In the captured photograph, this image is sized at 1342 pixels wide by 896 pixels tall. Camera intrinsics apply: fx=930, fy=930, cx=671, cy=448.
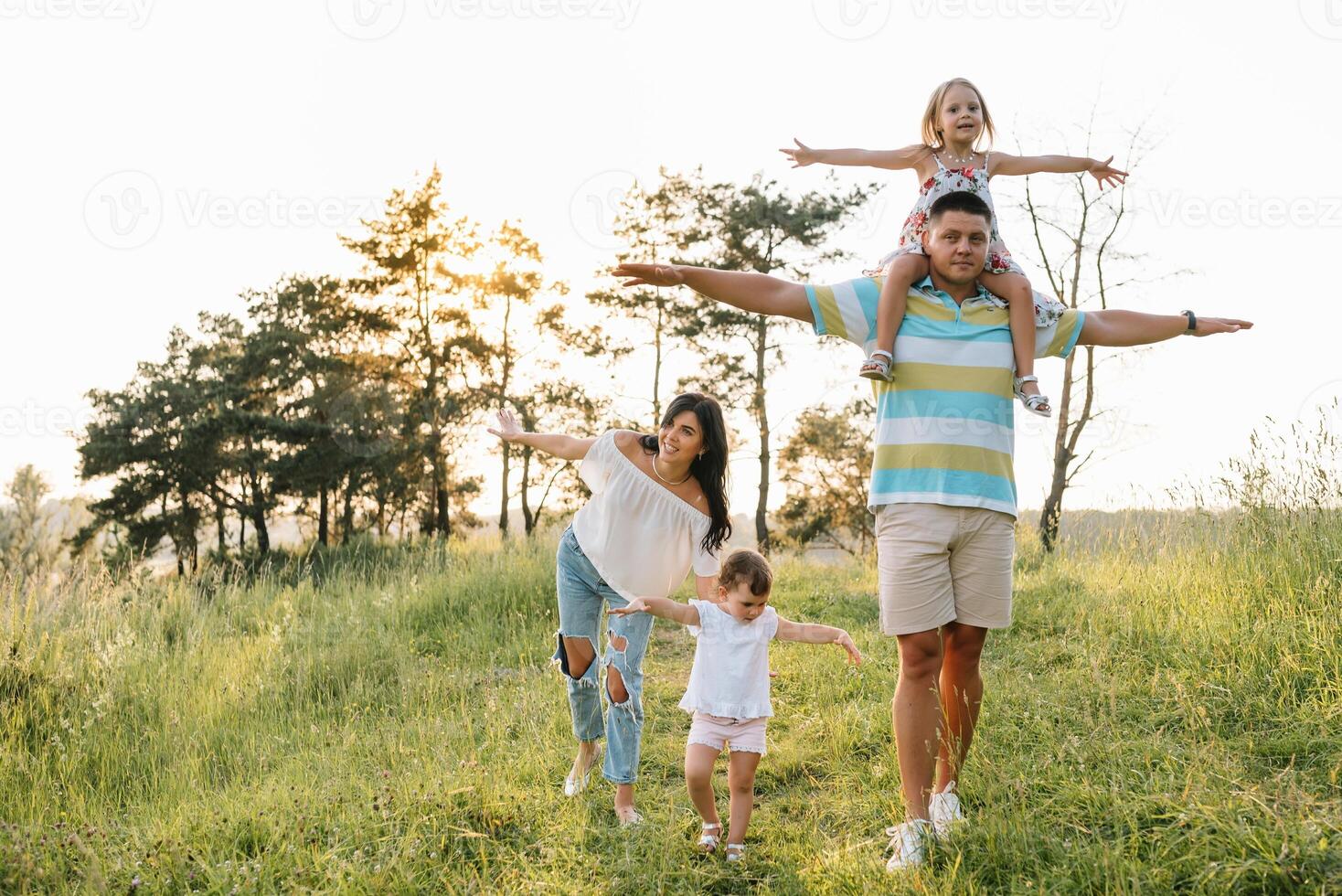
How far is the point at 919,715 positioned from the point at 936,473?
84 centimetres

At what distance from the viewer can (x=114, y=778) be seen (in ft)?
16.1

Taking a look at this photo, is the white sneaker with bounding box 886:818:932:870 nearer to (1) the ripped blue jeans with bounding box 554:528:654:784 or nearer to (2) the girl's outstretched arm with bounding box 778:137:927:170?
(1) the ripped blue jeans with bounding box 554:528:654:784

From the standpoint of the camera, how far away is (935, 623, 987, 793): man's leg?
3295mm

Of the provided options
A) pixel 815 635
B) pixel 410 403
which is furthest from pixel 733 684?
pixel 410 403

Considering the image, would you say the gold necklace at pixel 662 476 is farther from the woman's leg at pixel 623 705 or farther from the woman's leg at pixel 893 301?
the woman's leg at pixel 893 301

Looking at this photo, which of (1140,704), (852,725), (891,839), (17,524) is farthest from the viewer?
(17,524)

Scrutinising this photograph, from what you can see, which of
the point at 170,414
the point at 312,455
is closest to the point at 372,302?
the point at 312,455

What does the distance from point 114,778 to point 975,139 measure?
17.7ft

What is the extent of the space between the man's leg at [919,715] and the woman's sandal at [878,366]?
892 mm

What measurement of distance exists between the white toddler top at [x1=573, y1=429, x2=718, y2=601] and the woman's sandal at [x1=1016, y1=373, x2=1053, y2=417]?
54.3 inches

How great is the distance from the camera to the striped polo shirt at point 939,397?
3145 mm

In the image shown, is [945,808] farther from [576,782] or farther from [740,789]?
[576,782]

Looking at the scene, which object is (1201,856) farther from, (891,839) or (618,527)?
(618,527)

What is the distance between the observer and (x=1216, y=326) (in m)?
3.55
